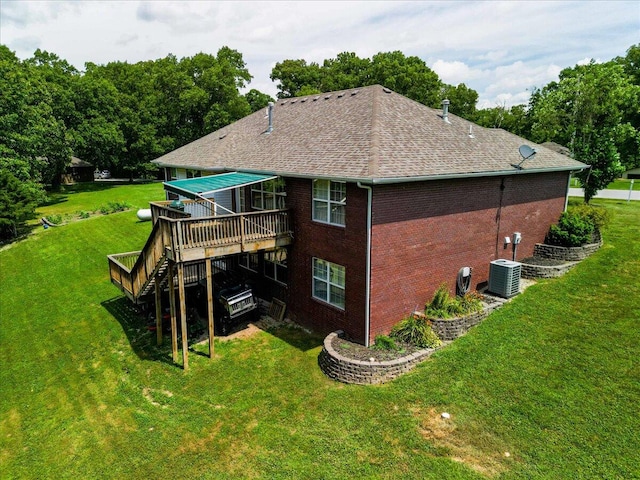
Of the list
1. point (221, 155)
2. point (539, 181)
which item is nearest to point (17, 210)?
point (221, 155)

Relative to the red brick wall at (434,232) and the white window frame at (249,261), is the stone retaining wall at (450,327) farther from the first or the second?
the white window frame at (249,261)

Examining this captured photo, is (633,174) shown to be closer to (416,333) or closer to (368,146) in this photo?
(368,146)

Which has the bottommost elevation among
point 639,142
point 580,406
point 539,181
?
point 580,406

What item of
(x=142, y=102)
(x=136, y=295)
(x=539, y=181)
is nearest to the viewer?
(x=136, y=295)

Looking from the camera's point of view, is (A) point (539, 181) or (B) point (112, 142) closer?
(A) point (539, 181)

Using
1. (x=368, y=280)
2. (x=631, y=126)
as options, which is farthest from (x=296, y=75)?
(x=368, y=280)

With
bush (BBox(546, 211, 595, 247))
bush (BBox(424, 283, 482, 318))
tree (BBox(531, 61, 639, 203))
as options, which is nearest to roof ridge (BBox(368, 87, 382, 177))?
bush (BBox(424, 283, 482, 318))

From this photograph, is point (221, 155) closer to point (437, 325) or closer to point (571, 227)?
point (437, 325)
